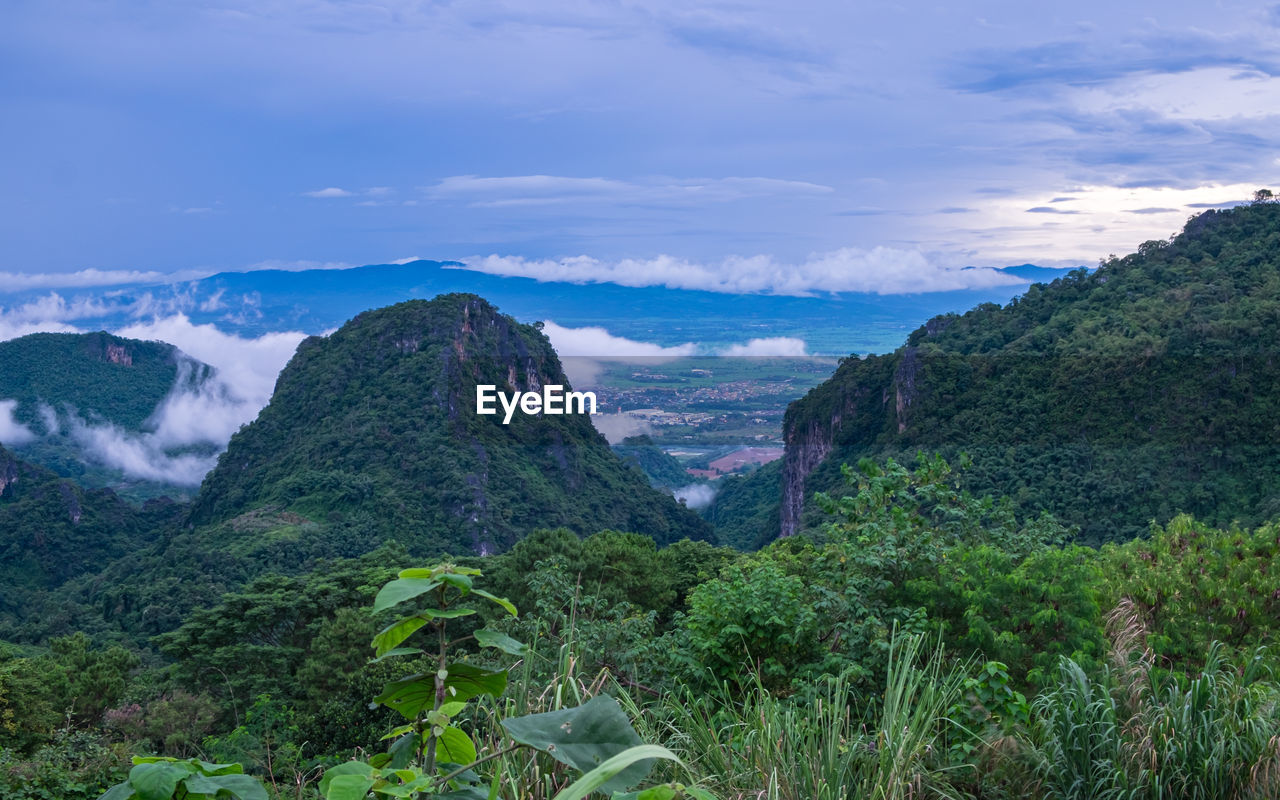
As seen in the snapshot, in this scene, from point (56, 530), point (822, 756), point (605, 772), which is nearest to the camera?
point (605, 772)

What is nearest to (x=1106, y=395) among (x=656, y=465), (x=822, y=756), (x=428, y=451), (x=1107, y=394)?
(x=1107, y=394)

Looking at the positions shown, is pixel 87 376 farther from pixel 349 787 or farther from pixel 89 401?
pixel 349 787

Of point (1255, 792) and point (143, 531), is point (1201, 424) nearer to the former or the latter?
point (1255, 792)

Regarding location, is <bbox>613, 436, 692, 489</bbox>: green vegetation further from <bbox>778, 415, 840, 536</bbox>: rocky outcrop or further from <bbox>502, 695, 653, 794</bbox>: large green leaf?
<bbox>502, 695, 653, 794</bbox>: large green leaf

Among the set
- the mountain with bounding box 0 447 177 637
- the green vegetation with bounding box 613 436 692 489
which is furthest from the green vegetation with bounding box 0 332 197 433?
the green vegetation with bounding box 613 436 692 489

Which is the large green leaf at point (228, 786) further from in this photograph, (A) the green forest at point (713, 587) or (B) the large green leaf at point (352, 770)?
(B) the large green leaf at point (352, 770)

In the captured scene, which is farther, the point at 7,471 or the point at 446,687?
the point at 7,471

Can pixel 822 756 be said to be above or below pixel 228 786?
below

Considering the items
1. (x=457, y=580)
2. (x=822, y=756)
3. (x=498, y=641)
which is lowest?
(x=822, y=756)
